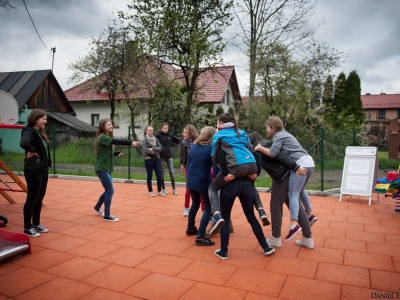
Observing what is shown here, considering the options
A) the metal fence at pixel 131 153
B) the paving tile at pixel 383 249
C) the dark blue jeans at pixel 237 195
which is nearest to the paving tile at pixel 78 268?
the dark blue jeans at pixel 237 195

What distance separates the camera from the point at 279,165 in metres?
4.35

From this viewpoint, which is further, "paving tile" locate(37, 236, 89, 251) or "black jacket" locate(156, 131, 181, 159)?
"black jacket" locate(156, 131, 181, 159)

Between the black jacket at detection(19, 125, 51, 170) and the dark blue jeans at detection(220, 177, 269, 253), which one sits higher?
the black jacket at detection(19, 125, 51, 170)

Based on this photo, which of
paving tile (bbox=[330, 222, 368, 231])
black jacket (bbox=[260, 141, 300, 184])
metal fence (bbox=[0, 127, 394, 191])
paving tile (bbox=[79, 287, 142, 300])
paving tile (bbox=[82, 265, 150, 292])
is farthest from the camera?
metal fence (bbox=[0, 127, 394, 191])

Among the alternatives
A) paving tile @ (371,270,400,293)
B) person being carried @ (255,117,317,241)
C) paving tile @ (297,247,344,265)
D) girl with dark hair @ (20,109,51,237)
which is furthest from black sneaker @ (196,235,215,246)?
girl with dark hair @ (20,109,51,237)

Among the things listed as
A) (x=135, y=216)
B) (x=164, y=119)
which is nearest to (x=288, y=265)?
(x=135, y=216)

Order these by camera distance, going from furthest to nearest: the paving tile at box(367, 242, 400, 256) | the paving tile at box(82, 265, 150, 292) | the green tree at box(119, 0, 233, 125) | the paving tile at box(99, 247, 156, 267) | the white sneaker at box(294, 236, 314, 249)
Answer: the green tree at box(119, 0, 233, 125), the white sneaker at box(294, 236, 314, 249), the paving tile at box(367, 242, 400, 256), the paving tile at box(99, 247, 156, 267), the paving tile at box(82, 265, 150, 292)

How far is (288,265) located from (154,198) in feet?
15.0

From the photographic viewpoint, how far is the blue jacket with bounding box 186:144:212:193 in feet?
15.3

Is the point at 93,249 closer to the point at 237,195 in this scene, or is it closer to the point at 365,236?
the point at 237,195

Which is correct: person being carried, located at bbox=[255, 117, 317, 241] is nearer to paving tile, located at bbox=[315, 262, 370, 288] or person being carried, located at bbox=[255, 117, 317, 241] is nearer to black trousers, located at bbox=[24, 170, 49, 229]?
paving tile, located at bbox=[315, 262, 370, 288]

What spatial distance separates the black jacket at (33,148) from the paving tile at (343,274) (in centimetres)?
394

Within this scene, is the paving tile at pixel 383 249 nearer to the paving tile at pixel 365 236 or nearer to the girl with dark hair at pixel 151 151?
the paving tile at pixel 365 236

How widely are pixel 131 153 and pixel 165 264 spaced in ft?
32.5
